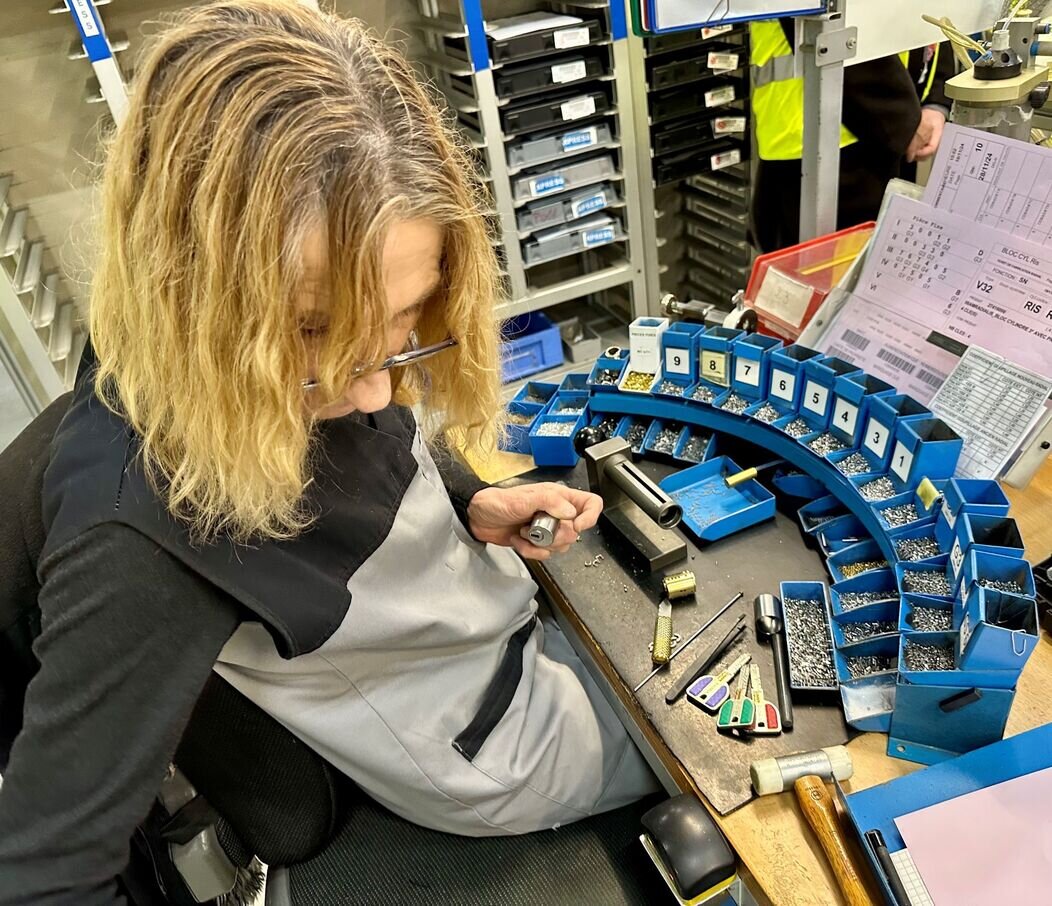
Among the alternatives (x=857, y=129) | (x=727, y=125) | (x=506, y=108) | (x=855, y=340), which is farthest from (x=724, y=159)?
(x=855, y=340)

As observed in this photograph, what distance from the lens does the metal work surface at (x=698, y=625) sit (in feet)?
2.44

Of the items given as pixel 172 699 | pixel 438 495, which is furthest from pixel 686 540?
pixel 172 699

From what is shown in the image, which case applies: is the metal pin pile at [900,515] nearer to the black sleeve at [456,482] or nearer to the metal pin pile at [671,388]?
the metal pin pile at [671,388]

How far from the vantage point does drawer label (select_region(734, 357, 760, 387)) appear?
109 centimetres

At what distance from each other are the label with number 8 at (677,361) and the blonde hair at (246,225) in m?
0.60

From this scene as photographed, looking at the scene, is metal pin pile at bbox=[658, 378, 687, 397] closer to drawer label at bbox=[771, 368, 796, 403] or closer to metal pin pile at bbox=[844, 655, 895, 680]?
drawer label at bbox=[771, 368, 796, 403]

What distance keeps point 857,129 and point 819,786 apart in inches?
59.4

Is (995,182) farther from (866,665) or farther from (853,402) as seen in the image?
(866,665)

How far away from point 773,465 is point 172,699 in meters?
0.81

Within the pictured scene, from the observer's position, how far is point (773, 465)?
107cm

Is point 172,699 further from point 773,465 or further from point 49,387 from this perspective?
point 49,387

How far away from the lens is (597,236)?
1.97 meters

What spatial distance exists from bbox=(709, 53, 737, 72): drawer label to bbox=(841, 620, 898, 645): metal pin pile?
1.48 metres

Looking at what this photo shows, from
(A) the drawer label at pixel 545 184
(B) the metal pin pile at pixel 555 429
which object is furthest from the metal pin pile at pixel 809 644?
(A) the drawer label at pixel 545 184
